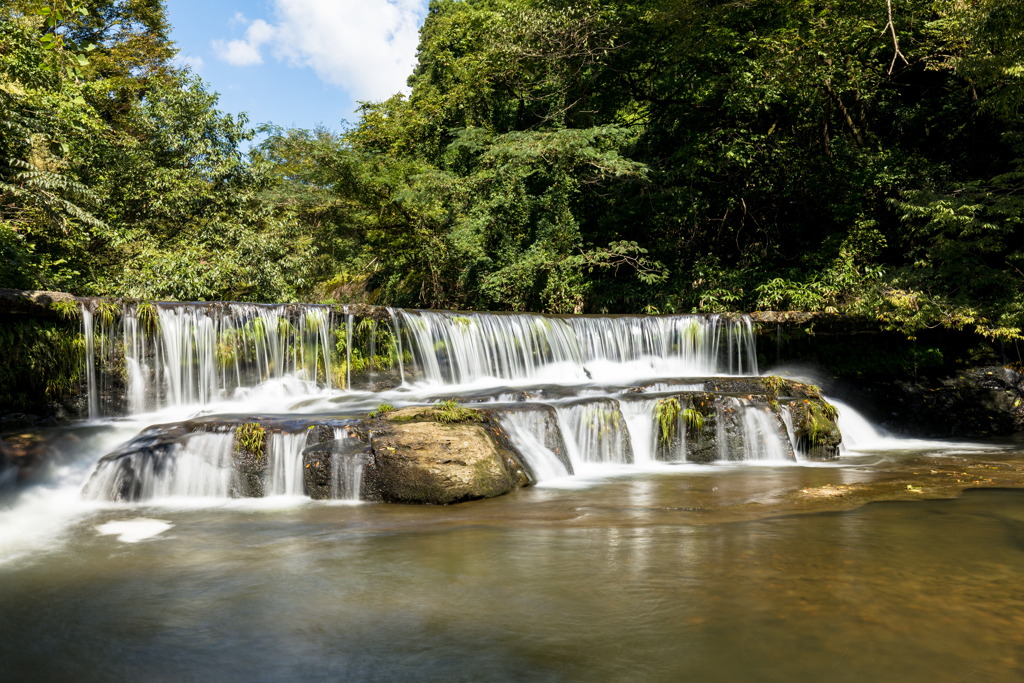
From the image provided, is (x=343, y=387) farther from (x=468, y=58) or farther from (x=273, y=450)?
(x=468, y=58)

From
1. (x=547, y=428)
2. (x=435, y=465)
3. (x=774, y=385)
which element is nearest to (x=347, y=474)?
(x=435, y=465)

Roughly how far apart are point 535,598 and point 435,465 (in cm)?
315

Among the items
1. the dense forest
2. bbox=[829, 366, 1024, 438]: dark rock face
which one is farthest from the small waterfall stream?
the dense forest

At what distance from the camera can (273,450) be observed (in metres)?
7.73

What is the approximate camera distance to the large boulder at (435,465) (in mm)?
7152

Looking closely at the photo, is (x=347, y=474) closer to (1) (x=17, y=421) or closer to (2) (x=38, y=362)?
(2) (x=38, y=362)

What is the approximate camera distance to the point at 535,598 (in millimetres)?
4266

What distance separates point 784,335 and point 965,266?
12.0 ft

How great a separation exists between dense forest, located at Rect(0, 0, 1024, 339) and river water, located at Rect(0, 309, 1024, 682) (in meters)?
7.27

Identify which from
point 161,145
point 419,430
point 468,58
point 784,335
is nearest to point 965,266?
point 784,335

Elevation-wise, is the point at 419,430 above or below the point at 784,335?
below

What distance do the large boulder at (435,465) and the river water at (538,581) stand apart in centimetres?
24

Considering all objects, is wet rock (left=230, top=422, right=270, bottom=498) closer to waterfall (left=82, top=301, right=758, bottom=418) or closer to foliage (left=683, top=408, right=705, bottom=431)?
waterfall (left=82, top=301, right=758, bottom=418)

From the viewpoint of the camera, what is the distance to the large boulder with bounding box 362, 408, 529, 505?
7.15 meters
